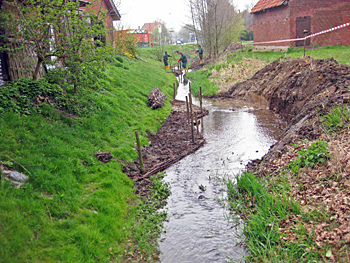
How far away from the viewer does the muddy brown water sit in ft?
19.9

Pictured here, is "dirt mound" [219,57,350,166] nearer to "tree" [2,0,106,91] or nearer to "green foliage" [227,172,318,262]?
"green foliage" [227,172,318,262]

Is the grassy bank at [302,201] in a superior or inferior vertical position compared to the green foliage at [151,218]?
superior

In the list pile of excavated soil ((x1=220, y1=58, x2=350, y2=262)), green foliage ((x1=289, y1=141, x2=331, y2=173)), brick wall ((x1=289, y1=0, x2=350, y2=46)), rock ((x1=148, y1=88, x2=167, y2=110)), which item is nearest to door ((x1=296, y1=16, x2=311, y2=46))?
brick wall ((x1=289, y1=0, x2=350, y2=46))

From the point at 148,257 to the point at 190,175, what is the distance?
404cm

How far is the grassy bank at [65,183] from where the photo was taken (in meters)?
5.13

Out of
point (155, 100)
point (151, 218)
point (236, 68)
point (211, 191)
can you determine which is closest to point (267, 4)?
point (236, 68)

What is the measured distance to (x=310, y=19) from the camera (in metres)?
26.3

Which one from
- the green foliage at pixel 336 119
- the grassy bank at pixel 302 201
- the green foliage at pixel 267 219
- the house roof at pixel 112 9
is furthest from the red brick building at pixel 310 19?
the green foliage at pixel 267 219

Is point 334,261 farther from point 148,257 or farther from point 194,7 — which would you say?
point 194,7

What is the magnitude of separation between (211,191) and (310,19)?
2430cm

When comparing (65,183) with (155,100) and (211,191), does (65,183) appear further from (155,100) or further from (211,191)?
(155,100)

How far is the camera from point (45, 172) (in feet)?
21.5

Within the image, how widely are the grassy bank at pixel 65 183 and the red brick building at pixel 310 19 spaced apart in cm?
2181

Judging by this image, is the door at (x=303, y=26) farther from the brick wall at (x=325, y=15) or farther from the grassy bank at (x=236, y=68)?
the grassy bank at (x=236, y=68)
